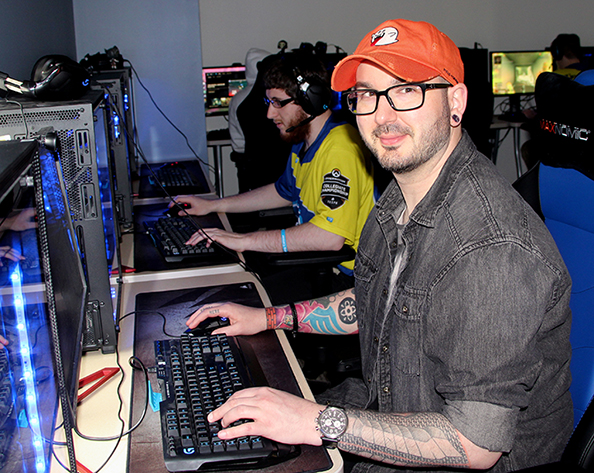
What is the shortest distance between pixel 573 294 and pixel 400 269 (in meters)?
0.32

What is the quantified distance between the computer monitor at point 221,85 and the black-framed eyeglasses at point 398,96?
357 centimetres

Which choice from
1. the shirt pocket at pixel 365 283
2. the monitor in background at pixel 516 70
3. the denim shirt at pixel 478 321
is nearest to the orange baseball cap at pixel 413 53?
the denim shirt at pixel 478 321

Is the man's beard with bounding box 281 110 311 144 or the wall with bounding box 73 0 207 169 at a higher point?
the wall with bounding box 73 0 207 169

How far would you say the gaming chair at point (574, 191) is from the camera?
0.97m

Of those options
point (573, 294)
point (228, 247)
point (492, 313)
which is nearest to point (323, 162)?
point (228, 247)

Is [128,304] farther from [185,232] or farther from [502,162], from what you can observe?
[502,162]

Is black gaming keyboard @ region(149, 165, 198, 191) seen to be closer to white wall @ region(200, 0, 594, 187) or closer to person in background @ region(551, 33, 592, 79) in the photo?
white wall @ region(200, 0, 594, 187)

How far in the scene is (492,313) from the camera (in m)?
0.83

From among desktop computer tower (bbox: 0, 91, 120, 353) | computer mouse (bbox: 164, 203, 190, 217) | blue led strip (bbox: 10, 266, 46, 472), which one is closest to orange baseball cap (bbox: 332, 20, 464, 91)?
desktop computer tower (bbox: 0, 91, 120, 353)

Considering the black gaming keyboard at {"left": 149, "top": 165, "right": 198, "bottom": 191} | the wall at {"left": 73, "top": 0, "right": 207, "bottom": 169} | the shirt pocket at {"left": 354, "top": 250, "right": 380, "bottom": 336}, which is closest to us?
the shirt pocket at {"left": 354, "top": 250, "right": 380, "bottom": 336}

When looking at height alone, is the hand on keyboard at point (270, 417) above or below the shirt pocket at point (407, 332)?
below

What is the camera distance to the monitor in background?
4.76 m

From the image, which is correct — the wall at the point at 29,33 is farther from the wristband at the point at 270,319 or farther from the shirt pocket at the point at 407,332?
the shirt pocket at the point at 407,332

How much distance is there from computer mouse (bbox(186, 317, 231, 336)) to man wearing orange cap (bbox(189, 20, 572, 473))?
12.2 inches
